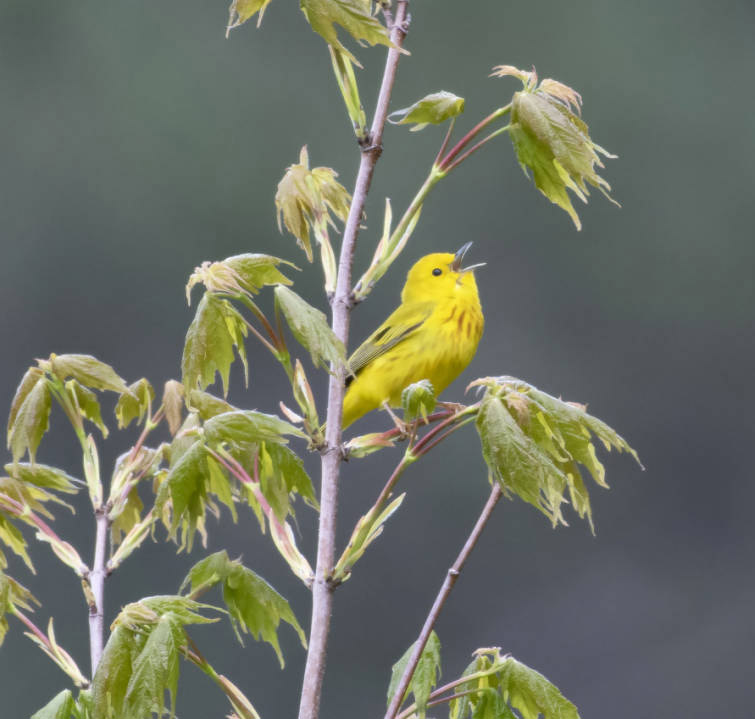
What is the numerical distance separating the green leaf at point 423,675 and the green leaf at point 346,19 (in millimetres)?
445

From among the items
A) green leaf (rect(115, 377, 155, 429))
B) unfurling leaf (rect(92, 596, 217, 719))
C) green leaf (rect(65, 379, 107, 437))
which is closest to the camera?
unfurling leaf (rect(92, 596, 217, 719))

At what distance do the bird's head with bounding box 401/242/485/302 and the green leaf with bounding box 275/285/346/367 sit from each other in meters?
0.35

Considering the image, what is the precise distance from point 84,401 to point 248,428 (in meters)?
0.25

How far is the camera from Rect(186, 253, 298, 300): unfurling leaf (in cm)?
80

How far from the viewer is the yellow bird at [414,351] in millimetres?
1021

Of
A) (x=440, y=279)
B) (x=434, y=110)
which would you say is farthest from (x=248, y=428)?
(x=440, y=279)

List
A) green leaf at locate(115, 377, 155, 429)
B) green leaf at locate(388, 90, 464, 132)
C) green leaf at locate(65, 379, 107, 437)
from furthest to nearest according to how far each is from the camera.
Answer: green leaf at locate(115, 377, 155, 429) < green leaf at locate(65, 379, 107, 437) < green leaf at locate(388, 90, 464, 132)

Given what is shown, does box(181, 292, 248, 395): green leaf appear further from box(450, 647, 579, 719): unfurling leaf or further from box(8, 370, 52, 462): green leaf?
box(450, 647, 579, 719): unfurling leaf

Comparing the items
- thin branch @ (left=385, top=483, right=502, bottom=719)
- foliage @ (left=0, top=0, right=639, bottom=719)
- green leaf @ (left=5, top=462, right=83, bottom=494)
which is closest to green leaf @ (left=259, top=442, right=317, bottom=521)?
foliage @ (left=0, top=0, right=639, bottom=719)

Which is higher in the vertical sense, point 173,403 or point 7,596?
point 173,403

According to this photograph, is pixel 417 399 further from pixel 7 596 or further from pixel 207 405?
pixel 7 596

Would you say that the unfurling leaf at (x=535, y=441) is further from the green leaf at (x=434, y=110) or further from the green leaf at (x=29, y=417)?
the green leaf at (x=29, y=417)

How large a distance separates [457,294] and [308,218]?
0.26 m

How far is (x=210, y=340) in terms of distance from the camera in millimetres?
820
